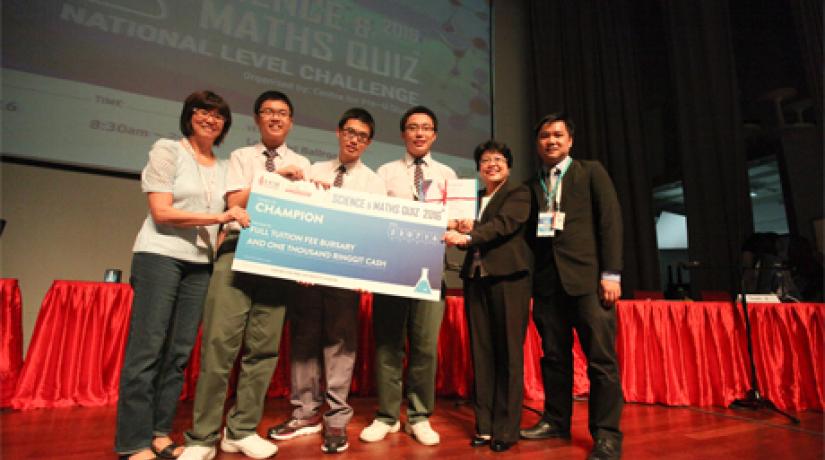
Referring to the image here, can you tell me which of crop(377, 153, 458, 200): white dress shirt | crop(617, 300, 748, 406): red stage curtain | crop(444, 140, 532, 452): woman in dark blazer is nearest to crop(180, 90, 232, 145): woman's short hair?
crop(377, 153, 458, 200): white dress shirt

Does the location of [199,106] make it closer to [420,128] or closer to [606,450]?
[420,128]

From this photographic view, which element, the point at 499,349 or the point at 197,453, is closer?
the point at 197,453

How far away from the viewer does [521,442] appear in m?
1.80

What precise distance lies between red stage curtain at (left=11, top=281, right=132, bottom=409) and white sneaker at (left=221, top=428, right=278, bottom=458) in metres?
1.35

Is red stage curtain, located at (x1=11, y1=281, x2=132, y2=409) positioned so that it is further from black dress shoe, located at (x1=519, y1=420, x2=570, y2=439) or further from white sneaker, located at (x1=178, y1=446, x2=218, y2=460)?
black dress shoe, located at (x1=519, y1=420, x2=570, y2=439)

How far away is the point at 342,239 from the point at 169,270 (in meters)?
0.63

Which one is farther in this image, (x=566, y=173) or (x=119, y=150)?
(x=119, y=150)

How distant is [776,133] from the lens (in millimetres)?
4324

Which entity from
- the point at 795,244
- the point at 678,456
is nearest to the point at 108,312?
the point at 678,456

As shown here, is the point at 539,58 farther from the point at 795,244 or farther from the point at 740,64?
the point at 795,244

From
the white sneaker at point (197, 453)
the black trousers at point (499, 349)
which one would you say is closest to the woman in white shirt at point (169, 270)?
the white sneaker at point (197, 453)

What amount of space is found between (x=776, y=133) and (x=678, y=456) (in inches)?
170

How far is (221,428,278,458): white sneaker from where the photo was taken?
1.52 metres

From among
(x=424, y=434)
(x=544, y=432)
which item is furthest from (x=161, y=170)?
(x=544, y=432)
